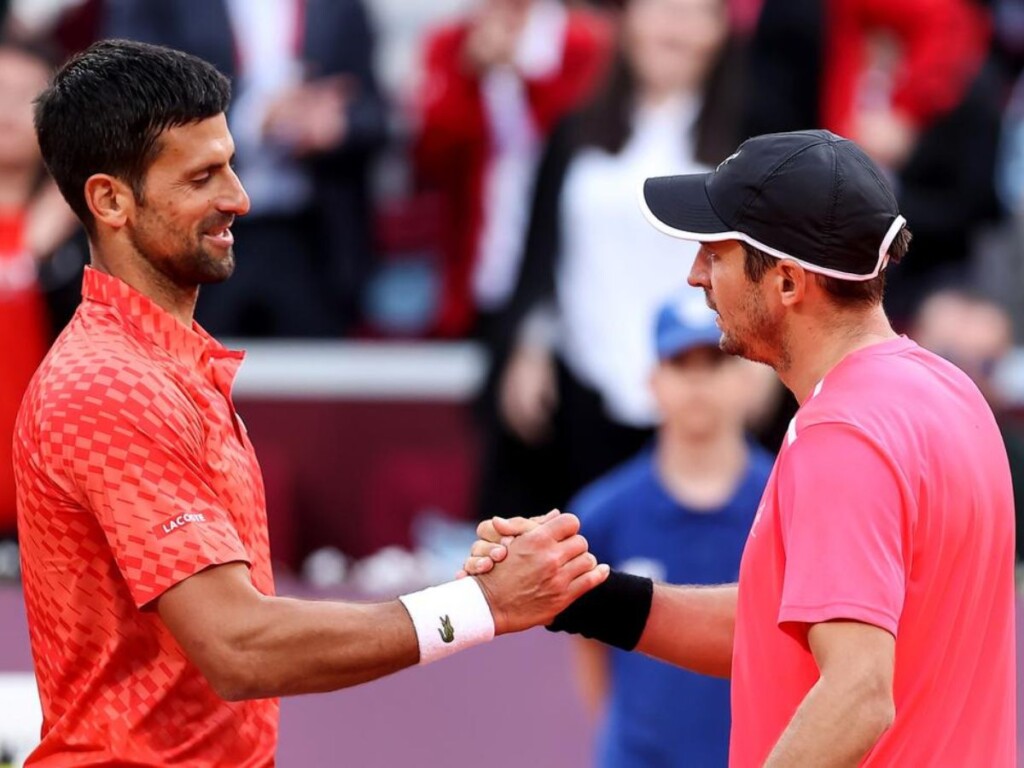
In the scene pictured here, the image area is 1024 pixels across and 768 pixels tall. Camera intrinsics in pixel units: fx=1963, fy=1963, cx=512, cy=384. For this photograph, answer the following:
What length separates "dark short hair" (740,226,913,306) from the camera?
3398 millimetres

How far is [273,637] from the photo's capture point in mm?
3385

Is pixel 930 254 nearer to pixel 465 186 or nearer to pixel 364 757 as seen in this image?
pixel 465 186

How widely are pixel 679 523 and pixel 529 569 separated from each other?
5.47 feet

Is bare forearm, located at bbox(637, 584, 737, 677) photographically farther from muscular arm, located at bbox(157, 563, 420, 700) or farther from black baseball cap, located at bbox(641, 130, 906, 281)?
black baseball cap, located at bbox(641, 130, 906, 281)

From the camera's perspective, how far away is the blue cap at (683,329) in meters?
5.64

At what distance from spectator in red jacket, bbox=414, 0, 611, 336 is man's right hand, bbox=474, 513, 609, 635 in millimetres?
4059

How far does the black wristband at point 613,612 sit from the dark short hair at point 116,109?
1.21 m

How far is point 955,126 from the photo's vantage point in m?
7.69

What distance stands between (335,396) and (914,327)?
247 cm

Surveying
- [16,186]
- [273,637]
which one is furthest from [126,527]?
[16,186]

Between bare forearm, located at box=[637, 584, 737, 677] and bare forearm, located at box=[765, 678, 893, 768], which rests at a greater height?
bare forearm, located at box=[765, 678, 893, 768]

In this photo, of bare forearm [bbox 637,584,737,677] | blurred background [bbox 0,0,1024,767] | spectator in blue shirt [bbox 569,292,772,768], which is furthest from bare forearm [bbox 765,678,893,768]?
blurred background [bbox 0,0,1024,767]

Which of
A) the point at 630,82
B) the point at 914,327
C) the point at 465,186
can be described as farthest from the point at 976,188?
the point at 465,186

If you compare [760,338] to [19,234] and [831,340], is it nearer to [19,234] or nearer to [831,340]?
[831,340]
